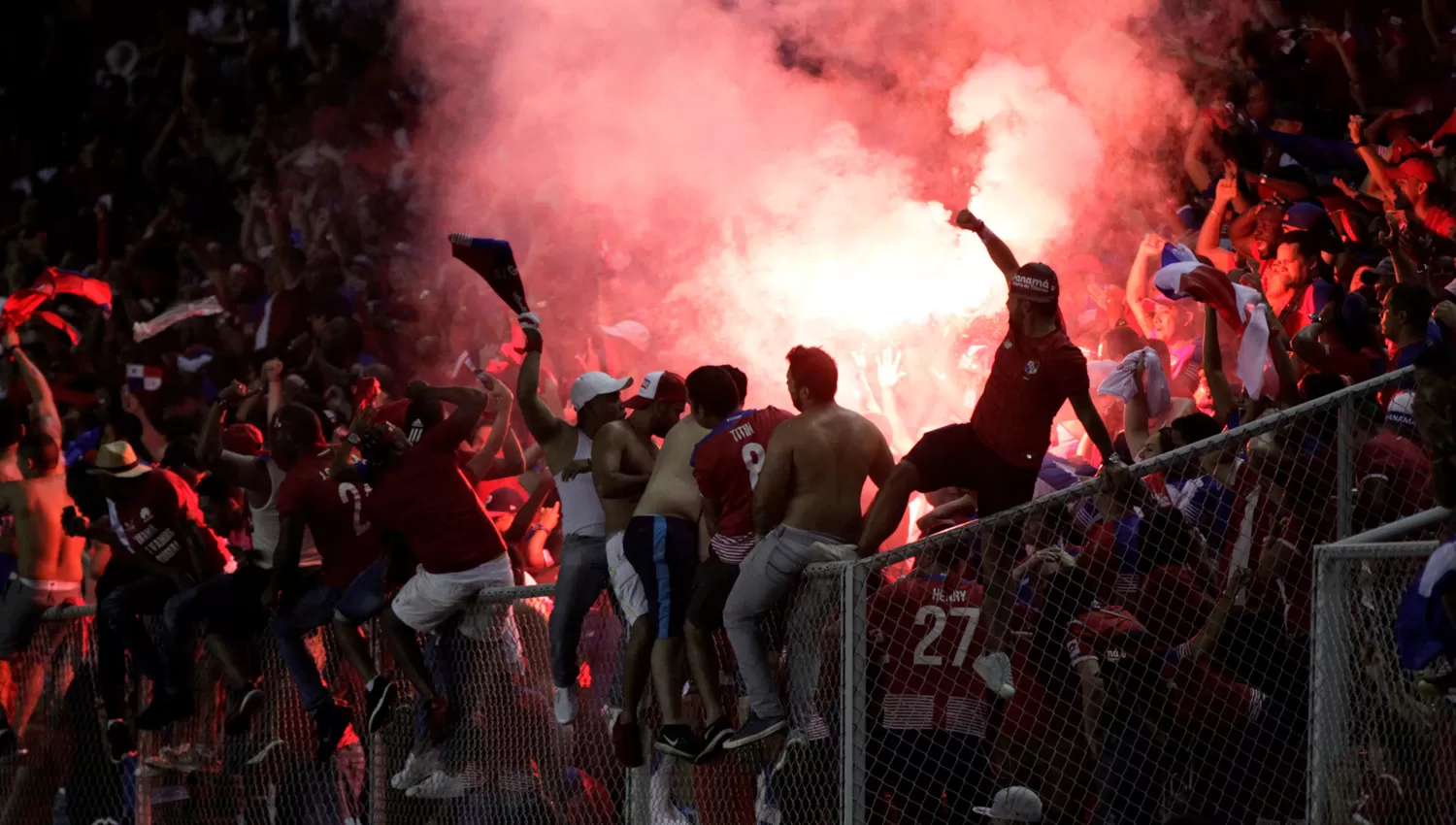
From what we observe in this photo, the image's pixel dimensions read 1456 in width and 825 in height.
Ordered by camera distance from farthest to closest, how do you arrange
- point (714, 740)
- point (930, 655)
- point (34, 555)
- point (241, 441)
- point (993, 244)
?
point (34, 555) < point (241, 441) < point (993, 244) < point (714, 740) < point (930, 655)

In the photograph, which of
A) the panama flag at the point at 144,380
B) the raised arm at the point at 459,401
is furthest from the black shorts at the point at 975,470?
the panama flag at the point at 144,380

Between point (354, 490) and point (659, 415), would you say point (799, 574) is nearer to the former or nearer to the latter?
point (659, 415)

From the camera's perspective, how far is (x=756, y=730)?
6.16 m

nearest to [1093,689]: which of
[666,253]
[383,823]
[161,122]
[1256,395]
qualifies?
[1256,395]

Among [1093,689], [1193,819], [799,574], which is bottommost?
[1193,819]

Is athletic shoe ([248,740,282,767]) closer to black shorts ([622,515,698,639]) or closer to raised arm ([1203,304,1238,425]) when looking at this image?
black shorts ([622,515,698,639])

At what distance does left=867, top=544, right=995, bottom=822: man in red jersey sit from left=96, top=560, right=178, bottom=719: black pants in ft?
13.0

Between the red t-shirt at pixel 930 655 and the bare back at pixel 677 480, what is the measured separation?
1.02 meters

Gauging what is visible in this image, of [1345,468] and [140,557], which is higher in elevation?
[140,557]

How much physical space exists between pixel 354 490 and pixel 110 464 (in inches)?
57.0

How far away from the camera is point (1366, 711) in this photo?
5.11m

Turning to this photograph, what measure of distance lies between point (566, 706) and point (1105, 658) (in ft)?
7.69

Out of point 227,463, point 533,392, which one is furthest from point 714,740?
point 227,463

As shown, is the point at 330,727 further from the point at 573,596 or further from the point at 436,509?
the point at 573,596
